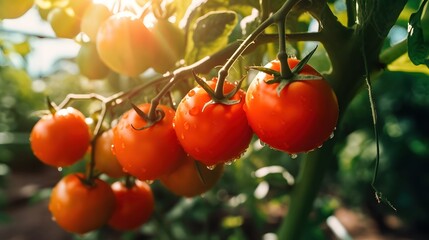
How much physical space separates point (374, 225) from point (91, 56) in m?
2.62

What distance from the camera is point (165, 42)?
0.62 metres

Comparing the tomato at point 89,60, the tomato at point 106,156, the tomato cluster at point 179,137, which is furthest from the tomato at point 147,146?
the tomato at point 89,60

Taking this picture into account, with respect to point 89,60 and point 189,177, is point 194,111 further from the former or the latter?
point 89,60

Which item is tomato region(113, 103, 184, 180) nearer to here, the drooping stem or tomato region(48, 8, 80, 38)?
the drooping stem

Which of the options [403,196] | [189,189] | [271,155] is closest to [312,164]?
[189,189]

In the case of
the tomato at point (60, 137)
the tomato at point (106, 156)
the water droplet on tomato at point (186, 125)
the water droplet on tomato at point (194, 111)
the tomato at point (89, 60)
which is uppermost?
the water droplet on tomato at point (194, 111)

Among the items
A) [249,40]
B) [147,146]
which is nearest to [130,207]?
[147,146]

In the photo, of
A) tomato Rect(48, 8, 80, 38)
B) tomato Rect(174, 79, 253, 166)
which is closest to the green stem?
tomato Rect(174, 79, 253, 166)

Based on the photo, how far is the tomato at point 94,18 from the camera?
655 mm

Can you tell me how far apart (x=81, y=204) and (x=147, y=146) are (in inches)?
8.0

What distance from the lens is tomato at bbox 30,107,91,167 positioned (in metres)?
0.61

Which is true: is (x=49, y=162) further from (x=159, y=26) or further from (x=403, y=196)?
(x=403, y=196)

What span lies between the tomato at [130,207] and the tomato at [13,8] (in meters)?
0.29

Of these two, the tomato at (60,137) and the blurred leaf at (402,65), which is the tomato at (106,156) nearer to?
the tomato at (60,137)
